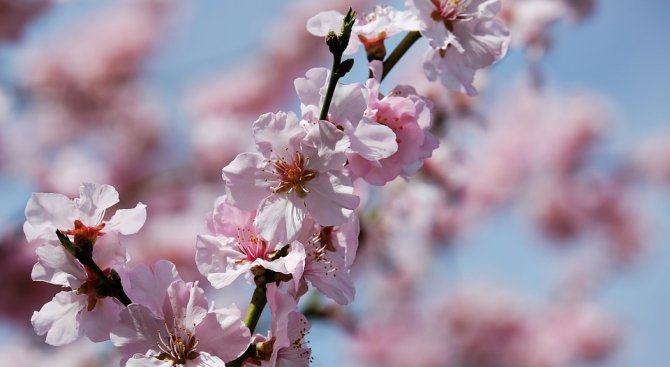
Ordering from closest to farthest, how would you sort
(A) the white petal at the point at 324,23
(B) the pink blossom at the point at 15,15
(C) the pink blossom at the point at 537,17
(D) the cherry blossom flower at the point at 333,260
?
(D) the cherry blossom flower at the point at 333,260
(A) the white petal at the point at 324,23
(C) the pink blossom at the point at 537,17
(B) the pink blossom at the point at 15,15

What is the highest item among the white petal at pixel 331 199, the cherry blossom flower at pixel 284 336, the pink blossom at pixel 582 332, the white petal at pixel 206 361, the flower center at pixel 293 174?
the pink blossom at pixel 582 332

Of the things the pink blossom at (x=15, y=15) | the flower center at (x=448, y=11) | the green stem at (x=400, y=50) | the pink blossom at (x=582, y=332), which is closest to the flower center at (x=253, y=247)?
the green stem at (x=400, y=50)

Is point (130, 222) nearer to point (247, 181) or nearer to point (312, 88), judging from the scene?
point (247, 181)

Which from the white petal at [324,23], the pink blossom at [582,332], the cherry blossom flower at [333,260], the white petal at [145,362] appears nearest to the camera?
the white petal at [145,362]

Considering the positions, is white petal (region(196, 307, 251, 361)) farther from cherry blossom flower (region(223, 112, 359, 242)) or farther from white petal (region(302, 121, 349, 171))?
white petal (region(302, 121, 349, 171))

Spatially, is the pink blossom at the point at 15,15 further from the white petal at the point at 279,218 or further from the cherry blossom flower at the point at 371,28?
the white petal at the point at 279,218

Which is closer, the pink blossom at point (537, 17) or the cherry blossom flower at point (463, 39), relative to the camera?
the cherry blossom flower at point (463, 39)
